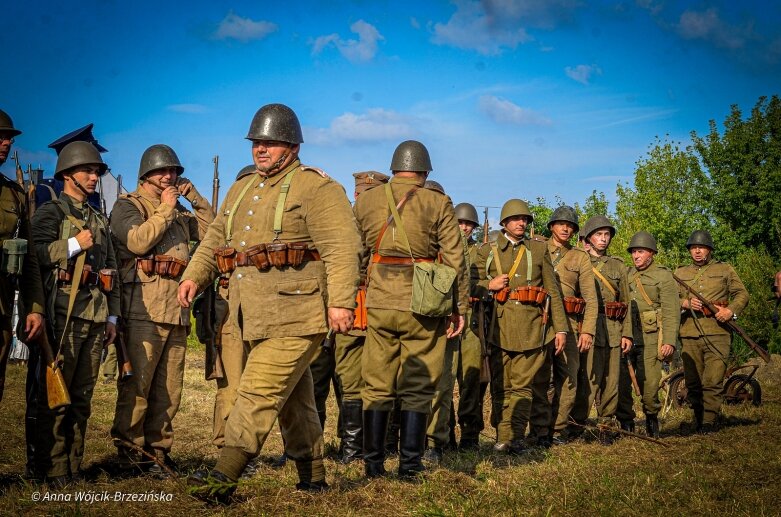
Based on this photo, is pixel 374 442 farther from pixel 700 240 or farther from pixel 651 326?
pixel 700 240

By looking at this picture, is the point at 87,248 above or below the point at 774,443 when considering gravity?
above

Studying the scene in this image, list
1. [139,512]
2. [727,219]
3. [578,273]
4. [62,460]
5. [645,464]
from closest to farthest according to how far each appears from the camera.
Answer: [139,512]
[62,460]
[645,464]
[578,273]
[727,219]

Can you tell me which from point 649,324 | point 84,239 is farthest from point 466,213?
point 84,239

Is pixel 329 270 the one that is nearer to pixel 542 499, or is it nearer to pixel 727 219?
pixel 542 499

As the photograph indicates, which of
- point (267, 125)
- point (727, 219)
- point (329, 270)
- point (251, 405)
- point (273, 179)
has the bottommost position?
point (251, 405)

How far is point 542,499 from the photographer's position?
583 centimetres

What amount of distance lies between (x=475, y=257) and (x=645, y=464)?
313 cm

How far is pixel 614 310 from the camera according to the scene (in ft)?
35.8

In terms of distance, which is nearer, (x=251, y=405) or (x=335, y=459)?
(x=251, y=405)

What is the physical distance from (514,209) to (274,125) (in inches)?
170

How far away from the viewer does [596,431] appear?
10.8m

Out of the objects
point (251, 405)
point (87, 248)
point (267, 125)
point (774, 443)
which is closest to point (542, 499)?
point (251, 405)

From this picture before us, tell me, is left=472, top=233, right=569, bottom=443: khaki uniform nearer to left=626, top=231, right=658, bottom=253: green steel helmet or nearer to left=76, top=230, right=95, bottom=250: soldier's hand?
left=626, top=231, right=658, bottom=253: green steel helmet

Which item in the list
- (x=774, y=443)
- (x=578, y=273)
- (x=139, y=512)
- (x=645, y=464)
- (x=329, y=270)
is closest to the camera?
(x=139, y=512)
